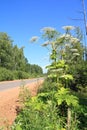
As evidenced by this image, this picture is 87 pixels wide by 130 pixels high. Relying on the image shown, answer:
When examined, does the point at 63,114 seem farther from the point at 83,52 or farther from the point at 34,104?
the point at 83,52

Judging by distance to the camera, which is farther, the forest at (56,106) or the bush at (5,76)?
the bush at (5,76)

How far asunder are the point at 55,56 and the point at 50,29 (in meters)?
0.89

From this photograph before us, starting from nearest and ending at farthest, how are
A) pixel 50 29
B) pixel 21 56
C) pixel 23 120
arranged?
pixel 23 120 < pixel 50 29 < pixel 21 56

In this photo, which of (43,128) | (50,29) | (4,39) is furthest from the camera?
(4,39)

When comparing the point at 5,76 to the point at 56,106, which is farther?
the point at 5,76

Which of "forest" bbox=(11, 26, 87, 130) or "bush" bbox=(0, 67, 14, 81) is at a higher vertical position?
"bush" bbox=(0, 67, 14, 81)

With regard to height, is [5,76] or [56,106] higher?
[5,76]

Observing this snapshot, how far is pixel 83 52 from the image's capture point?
105 ft

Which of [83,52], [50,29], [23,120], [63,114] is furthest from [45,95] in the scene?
[83,52]

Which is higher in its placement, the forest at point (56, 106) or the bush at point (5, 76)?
the bush at point (5, 76)

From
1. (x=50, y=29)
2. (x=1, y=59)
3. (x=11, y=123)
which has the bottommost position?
(x=11, y=123)

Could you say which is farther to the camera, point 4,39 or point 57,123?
point 4,39

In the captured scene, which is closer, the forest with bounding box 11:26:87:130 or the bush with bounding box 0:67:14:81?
the forest with bounding box 11:26:87:130

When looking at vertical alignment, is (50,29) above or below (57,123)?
above
